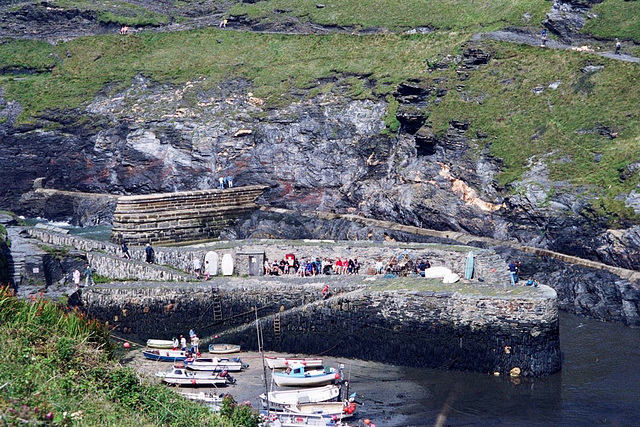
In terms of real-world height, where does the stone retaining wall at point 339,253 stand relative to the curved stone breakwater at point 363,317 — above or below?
above

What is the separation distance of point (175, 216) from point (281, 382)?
28518 mm

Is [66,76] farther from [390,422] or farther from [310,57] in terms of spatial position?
[390,422]

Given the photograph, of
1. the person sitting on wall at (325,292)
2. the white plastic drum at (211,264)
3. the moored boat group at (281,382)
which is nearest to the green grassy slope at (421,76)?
the person sitting on wall at (325,292)

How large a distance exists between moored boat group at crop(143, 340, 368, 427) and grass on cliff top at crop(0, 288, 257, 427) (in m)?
5.40

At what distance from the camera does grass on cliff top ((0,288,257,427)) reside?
73.6 ft

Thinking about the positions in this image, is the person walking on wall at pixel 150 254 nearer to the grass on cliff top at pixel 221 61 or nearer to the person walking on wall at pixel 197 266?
the person walking on wall at pixel 197 266

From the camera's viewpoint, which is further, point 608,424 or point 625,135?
point 625,135

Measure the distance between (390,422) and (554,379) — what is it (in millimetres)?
7935

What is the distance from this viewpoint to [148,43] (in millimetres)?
95875

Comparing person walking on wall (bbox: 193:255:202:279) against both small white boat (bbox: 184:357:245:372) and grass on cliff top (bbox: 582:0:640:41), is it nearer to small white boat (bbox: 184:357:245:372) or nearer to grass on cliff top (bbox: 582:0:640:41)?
small white boat (bbox: 184:357:245:372)

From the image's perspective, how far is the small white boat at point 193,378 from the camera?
37406 millimetres

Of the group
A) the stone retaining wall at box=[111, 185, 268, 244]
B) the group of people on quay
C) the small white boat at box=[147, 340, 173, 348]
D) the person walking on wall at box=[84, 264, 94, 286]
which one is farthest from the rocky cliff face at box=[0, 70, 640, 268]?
the small white boat at box=[147, 340, 173, 348]

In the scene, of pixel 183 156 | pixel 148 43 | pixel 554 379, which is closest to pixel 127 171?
pixel 183 156

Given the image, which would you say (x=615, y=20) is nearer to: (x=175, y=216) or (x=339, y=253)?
(x=175, y=216)
